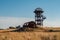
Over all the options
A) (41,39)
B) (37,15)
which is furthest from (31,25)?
(41,39)

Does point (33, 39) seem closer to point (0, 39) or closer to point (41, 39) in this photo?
point (41, 39)

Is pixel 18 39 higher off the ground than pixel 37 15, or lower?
lower

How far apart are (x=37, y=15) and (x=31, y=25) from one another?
47.3 ft

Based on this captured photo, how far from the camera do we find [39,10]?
7062 centimetres

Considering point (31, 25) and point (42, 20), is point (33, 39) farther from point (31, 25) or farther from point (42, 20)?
point (42, 20)

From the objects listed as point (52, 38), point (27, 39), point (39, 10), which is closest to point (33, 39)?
point (27, 39)

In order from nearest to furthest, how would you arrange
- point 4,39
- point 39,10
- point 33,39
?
1. point 4,39
2. point 33,39
3. point 39,10

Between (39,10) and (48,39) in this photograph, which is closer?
(48,39)

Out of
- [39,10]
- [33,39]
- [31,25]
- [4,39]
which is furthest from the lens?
[39,10]

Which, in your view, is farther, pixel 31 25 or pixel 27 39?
pixel 31 25

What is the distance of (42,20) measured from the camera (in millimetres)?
71625

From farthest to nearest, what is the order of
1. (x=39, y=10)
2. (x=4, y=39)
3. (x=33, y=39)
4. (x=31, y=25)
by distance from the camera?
(x=39, y=10)
(x=31, y=25)
(x=33, y=39)
(x=4, y=39)

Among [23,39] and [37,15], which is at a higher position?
[37,15]

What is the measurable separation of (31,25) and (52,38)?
37.5 meters
